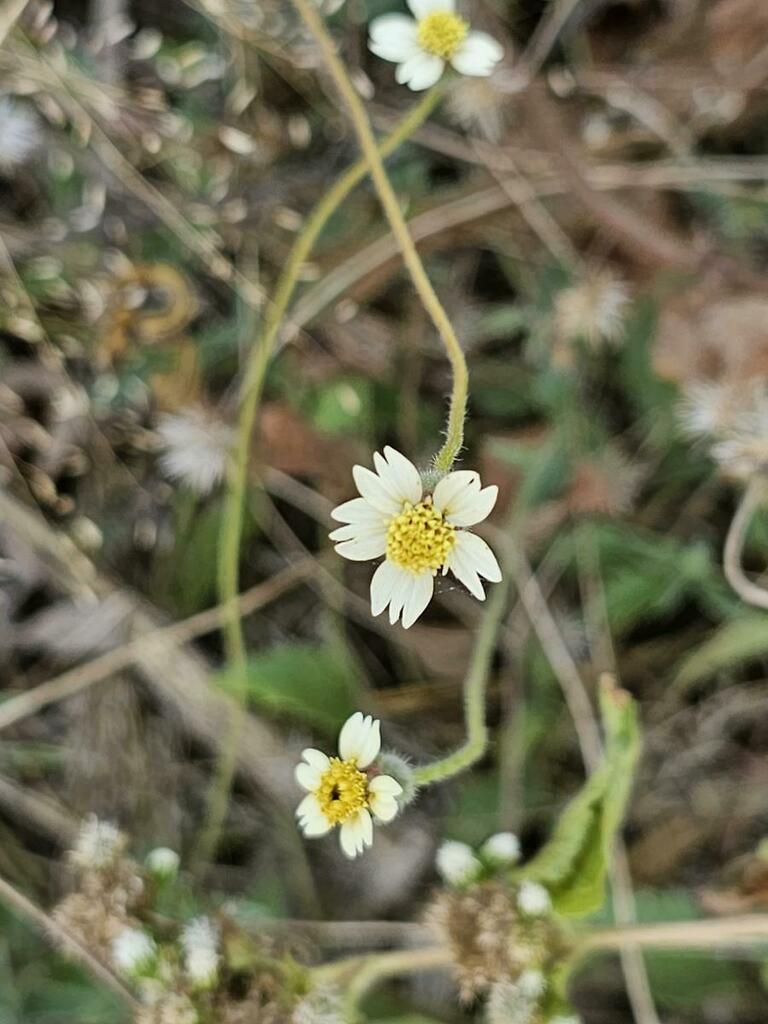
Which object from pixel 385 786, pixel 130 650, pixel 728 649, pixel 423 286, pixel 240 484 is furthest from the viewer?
pixel 130 650

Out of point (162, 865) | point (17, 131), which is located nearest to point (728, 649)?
point (162, 865)

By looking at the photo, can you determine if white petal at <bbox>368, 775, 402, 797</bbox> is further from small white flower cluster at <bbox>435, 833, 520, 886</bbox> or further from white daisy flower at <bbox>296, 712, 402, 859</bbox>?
small white flower cluster at <bbox>435, 833, 520, 886</bbox>

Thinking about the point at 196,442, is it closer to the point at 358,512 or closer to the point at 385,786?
the point at 358,512

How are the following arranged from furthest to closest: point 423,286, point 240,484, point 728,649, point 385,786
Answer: point 728,649, point 240,484, point 423,286, point 385,786

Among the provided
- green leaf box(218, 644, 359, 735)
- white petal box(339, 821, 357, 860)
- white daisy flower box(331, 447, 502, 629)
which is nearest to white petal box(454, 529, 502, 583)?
white daisy flower box(331, 447, 502, 629)

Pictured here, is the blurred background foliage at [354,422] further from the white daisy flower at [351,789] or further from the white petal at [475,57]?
the white daisy flower at [351,789]

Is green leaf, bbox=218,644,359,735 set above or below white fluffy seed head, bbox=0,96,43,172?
below

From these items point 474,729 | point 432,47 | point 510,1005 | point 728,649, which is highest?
point 432,47

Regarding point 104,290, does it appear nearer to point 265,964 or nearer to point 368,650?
point 368,650
